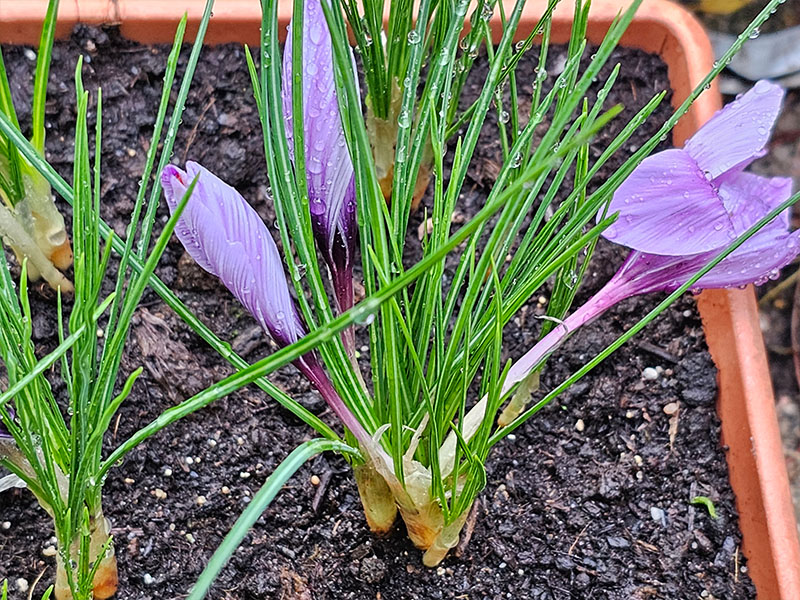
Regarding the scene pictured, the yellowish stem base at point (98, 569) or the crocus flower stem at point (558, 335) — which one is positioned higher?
the crocus flower stem at point (558, 335)

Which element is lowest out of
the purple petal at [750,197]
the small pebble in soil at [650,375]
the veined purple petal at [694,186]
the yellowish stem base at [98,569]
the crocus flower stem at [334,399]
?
the yellowish stem base at [98,569]

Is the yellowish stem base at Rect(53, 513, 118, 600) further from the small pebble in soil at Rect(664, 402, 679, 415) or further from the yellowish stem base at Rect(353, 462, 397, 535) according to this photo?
the small pebble in soil at Rect(664, 402, 679, 415)

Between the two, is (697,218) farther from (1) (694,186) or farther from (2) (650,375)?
(2) (650,375)

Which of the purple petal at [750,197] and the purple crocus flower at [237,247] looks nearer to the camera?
the purple crocus flower at [237,247]

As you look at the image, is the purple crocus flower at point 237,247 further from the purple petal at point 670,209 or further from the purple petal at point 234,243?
the purple petal at point 670,209

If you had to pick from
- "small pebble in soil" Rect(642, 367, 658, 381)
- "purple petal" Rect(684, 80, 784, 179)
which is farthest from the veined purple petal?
"small pebble in soil" Rect(642, 367, 658, 381)

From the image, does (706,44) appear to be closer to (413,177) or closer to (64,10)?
(413,177)

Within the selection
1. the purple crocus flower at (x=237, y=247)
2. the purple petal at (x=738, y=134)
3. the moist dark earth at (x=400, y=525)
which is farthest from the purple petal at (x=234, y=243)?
the purple petal at (x=738, y=134)
